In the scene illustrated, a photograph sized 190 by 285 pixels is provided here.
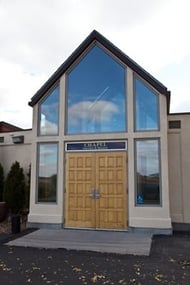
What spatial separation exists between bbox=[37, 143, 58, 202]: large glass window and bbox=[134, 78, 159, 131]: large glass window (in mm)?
3006

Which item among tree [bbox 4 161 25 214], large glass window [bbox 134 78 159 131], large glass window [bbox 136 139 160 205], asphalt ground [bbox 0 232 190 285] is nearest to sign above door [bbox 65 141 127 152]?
large glass window [bbox 136 139 160 205]

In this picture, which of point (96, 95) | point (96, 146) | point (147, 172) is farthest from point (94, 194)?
point (96, 95)

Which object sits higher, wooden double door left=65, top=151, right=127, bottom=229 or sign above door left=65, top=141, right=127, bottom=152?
sign above door left=65, top=141, right=127, bottom=152

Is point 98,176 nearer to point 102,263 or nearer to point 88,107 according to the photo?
point 88,107

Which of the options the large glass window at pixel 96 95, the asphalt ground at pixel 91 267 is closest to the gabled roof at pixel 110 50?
the large glass window at pixel 96 95

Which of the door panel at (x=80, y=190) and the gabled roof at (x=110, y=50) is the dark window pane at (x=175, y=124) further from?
the door panel at (x=80, y=190)

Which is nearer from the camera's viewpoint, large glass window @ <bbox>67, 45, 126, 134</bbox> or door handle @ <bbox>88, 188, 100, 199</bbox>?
door handle @ <bbox>88, 188, 100, 199</bbox>

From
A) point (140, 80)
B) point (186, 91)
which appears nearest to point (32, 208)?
point (140, 80)

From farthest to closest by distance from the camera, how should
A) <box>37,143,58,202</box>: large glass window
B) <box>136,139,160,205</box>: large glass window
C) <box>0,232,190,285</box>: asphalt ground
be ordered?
<box>37,143,58,202</box>: large glass window < <box>136,139,160,205</box>: large glass window < <box>0,232,190,285</box>: asphalt ground

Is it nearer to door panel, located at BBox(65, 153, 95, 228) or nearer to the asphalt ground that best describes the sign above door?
door panel, located at BBox(65, 153, 95, 228)

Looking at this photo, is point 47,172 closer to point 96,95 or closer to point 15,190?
point 15,190

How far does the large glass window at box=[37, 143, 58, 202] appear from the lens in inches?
403

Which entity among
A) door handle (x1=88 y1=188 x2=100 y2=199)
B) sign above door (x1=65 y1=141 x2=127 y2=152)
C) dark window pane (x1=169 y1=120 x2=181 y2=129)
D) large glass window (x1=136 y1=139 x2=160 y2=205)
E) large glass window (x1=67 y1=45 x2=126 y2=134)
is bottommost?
door handle (x1=88 y1=188 x2=100 y2=199)

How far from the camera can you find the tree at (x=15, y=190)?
477 inches
